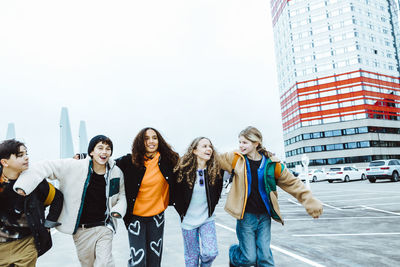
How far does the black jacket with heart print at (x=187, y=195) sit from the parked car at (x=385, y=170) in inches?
912

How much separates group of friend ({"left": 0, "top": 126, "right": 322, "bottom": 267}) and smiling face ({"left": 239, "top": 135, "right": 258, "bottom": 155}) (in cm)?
1

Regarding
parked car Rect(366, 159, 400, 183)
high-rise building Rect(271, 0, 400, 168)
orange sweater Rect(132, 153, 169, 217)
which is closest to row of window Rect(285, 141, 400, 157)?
high-rise building Rect(271, 0, 400, 168)

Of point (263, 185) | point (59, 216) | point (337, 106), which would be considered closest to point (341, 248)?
point (263, 185)

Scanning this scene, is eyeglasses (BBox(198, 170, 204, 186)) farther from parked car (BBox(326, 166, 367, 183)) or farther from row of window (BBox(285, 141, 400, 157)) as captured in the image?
row of window (BBox(285, 141, 400, 157))

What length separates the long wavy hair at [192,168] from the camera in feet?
11.3

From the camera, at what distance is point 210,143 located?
3.68m

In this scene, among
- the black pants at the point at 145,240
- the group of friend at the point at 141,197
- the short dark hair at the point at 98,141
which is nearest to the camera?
the group of friend at the point at 141,197

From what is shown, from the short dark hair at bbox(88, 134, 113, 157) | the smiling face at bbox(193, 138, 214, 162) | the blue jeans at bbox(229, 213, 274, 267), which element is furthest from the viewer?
the smiling face at bbox(193, 138, 214, 162)

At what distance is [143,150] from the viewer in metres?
3.58

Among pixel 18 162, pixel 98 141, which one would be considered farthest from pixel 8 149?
pixel 98 141

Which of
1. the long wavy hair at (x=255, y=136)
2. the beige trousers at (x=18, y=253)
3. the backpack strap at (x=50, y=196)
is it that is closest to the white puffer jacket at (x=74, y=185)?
the backpack strap at (x=50, y=196)

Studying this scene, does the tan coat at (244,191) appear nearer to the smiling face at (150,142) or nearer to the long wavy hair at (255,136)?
the long wavy hair at (255,136)

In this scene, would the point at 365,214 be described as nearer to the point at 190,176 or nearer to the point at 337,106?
the point at 190,176

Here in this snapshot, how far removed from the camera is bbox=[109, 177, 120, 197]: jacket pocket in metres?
3.21
